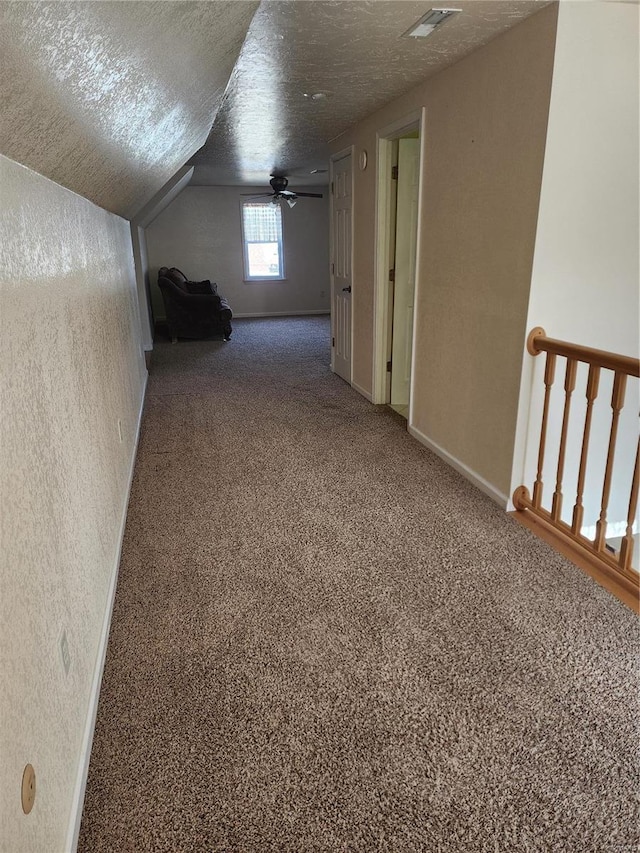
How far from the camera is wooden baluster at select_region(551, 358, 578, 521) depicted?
2621mm

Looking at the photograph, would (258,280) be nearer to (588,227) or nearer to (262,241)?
(262,241)

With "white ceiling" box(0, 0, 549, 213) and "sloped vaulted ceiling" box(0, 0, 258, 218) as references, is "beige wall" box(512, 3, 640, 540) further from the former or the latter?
"sloped vaulted ceiling" box(0, 0, 258, 218)

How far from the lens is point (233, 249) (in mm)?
10227

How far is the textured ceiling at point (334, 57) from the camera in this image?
2342mm

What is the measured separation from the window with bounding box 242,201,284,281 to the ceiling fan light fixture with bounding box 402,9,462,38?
7913 millimetres

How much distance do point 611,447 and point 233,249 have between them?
888cm

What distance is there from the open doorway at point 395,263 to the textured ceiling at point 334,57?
1.29 feet

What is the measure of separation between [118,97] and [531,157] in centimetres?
180

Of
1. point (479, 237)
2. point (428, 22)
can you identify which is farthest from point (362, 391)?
point (428, 22)

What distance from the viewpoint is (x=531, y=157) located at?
2.59 metres

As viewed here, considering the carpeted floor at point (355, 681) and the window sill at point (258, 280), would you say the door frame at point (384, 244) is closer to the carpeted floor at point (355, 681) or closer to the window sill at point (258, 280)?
the carpeted floor at point (355, 681)

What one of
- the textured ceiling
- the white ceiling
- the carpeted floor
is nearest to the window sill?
the textured ceiling

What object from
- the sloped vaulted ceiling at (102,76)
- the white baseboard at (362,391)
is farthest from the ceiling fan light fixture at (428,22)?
the white baseboard at (362,391)

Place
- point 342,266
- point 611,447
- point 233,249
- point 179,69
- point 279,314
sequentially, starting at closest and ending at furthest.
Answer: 1. point 179,69
2. point 611,447
3. point 342,266
4. point 233,249
5. point 279,314
